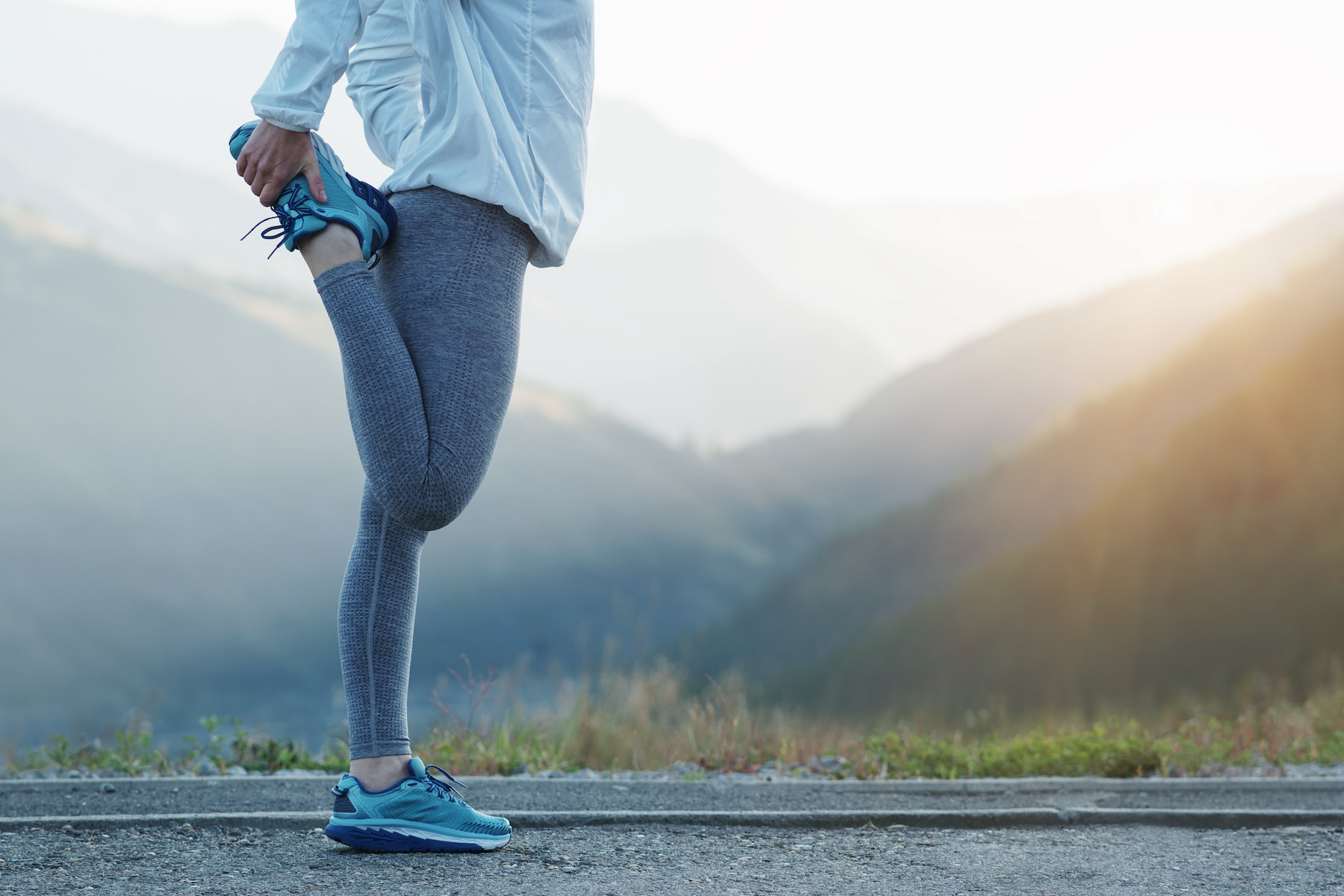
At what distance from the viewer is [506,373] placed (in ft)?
7.10

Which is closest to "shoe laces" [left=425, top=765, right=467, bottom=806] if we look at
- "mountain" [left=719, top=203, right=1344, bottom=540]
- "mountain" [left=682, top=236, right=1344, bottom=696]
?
"mountain" [left=682, top=236, right=1344, bottom=696]

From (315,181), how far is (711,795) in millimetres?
2056

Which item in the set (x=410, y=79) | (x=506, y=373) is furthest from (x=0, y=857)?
(x=410, y=79)

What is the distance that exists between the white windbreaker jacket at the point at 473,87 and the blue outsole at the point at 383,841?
1209 mm

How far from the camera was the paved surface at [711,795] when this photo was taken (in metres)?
2.94

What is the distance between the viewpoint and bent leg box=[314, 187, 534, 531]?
6.60 ft

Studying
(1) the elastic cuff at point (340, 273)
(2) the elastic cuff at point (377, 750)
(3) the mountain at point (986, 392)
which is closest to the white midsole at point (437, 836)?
(2) the elastic cuff at point (377, 750)

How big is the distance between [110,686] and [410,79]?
1050 inches

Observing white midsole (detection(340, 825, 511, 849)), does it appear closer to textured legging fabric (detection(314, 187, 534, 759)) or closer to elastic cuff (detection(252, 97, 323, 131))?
textured legging fabric (detection(314, 187, 534, 759))

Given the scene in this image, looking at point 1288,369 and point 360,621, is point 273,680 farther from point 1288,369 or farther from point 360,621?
point 360,621

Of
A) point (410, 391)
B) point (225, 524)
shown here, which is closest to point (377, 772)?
point (410, 391)

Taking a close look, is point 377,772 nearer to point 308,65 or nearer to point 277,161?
point 277,161

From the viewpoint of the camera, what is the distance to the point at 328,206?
6.68 feet

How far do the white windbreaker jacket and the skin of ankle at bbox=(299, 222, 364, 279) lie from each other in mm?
175
